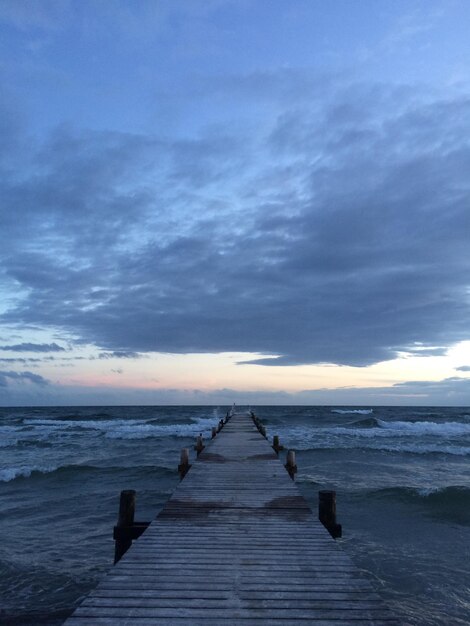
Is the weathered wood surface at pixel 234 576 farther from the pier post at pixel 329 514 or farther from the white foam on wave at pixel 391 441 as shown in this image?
the white foam on wave at pixel 391 441

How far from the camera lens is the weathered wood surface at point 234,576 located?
4102 millimetres

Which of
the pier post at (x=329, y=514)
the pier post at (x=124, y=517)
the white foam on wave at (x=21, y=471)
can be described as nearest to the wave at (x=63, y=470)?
the white foam on wave at (x=21, y=471)

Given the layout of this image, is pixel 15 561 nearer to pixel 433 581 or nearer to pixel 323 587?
pixel 323 587

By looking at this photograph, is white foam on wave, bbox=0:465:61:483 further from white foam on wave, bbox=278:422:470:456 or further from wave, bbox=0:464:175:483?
white foam on wave, bbox=278:422:470:456

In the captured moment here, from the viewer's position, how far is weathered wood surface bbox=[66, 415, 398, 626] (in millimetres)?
4102

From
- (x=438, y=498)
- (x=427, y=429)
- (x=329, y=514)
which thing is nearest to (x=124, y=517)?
(x=329, y=514)

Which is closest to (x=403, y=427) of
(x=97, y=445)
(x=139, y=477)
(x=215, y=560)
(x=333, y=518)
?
(x=97, y=445)

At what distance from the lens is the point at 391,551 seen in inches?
444

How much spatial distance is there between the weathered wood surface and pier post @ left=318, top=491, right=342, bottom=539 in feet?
1.19

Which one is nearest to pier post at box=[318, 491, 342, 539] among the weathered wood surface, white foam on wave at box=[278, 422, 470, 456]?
the weathered wood surface

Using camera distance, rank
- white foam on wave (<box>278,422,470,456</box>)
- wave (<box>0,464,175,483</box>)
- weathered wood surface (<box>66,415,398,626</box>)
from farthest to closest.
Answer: white foam on wave (<box>278,422,470,456</box>) → wave (<box>0,464,175,483</box>) → weathered wood surface (<box>66,415,398,626</box>)

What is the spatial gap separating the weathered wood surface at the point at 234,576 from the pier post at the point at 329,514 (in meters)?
0.36

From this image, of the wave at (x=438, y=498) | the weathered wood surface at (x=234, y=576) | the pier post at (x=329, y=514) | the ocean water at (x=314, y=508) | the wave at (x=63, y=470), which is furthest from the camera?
the wave at (x=63, y=470)

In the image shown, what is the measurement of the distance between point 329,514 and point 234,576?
3839 millimetres
